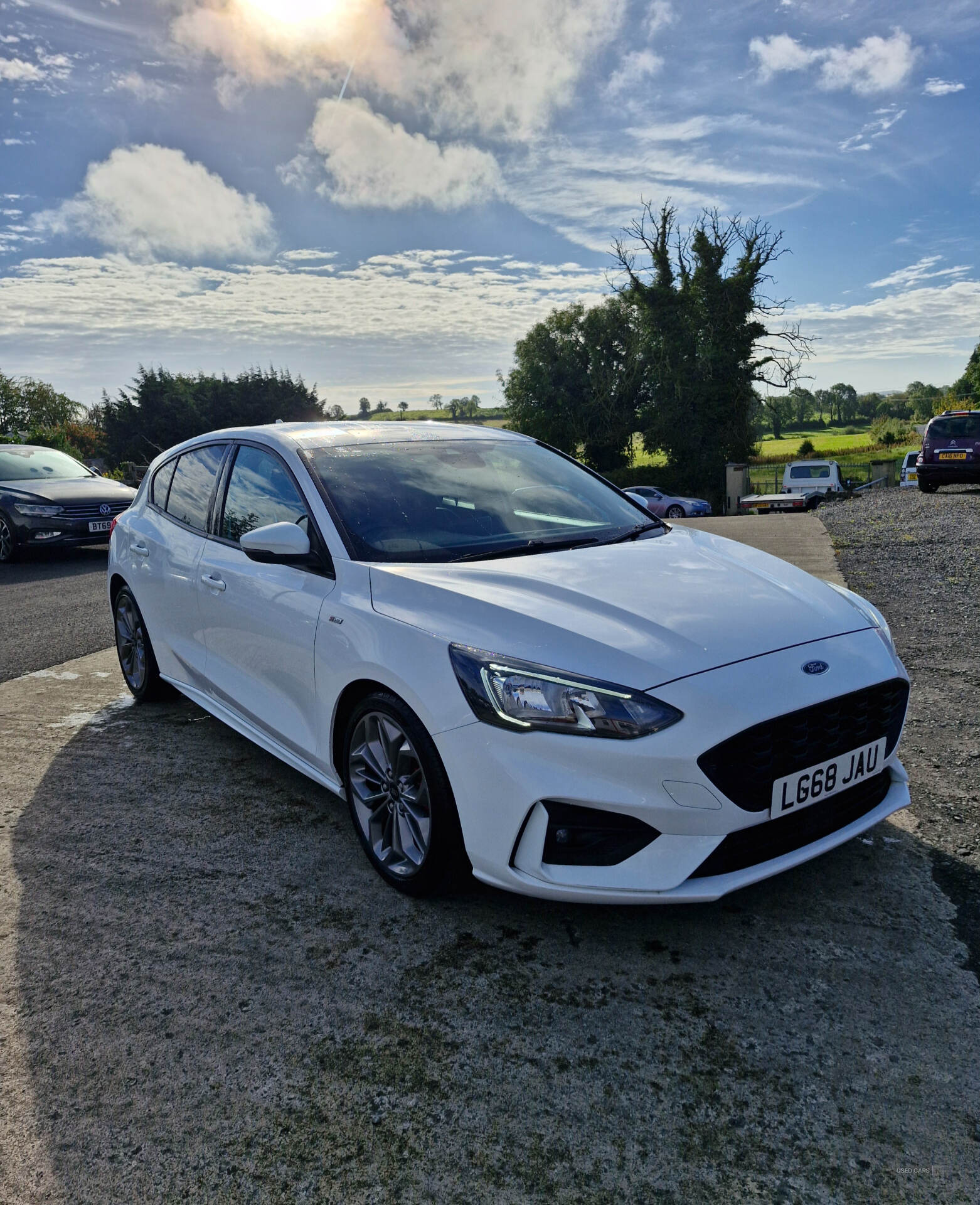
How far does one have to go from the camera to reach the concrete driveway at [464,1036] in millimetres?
1895

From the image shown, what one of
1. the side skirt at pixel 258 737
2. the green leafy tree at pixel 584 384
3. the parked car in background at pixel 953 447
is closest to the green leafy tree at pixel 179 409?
the green leafy tree at pixel 584 384

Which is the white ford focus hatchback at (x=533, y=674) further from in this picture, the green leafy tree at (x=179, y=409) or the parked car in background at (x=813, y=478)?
the green leafy tree at (x=179, y=409)

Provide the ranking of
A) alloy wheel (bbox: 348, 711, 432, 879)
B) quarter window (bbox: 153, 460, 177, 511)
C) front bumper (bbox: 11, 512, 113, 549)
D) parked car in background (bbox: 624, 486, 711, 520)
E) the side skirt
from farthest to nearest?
parked car in background (bbox: 624, 486, 711, 520), front bumper (bbox: 11, 512, 113, 549), quarter window (bbox: 153, 460, 177, 511), the side skirt, alloy wheel (bbox: 348, 711, 432, 879)

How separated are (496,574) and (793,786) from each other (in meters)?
1.15

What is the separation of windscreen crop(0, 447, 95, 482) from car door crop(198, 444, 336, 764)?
10.2 metres

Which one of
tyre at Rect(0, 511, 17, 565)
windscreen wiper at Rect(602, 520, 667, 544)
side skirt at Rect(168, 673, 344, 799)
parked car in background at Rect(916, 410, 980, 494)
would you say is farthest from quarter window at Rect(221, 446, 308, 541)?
parked car in background at Rect(916, 410, 980, 494)

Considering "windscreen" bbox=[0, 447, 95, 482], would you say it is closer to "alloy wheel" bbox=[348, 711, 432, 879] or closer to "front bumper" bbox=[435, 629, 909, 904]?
"alloy wheel" bbox=[348, 711, 432, 879]

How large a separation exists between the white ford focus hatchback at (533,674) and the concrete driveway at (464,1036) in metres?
0.29

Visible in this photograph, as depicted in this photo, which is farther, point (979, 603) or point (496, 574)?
point (979, 603)

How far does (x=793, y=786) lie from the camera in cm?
249

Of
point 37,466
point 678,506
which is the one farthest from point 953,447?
point 37,466

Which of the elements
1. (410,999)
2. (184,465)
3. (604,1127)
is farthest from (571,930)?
(184,465)

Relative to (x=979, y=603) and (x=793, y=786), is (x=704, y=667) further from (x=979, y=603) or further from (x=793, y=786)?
(x=979, y=603)

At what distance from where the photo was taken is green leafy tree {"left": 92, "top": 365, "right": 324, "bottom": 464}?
69125mm
